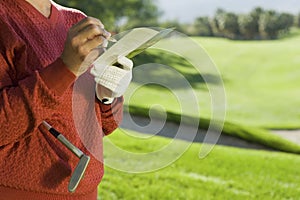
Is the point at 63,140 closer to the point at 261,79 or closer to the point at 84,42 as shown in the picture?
the point at 84,42

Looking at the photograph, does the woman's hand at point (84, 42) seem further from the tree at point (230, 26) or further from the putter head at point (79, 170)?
the tree at point (230, 26)

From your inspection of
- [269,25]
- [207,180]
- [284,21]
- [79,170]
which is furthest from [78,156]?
[284,21]

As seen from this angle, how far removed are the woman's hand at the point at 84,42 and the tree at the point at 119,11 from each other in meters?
14.7

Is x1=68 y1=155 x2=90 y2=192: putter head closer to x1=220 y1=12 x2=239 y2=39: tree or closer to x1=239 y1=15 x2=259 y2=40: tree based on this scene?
x1=220 y1=12 x2=239 y2=39: tree

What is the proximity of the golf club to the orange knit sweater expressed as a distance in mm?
20

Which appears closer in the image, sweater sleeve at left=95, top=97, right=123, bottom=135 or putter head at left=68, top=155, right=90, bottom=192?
putter head at left=68, top=155, right=90, bottom=192

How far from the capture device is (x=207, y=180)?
4.09 meters

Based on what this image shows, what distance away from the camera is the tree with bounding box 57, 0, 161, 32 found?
55.2 feet

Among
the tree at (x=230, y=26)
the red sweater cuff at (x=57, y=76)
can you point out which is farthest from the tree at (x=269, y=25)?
the red sweater cuff at (x=57, y=76)

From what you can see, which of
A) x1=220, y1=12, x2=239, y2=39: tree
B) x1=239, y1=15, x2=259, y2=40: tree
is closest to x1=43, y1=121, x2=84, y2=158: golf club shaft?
x1=220, y1=12, x2=239, y2=39: tree

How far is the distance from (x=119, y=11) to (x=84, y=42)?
59.9 ft

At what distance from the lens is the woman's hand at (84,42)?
0.81 m

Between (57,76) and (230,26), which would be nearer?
(57,76)

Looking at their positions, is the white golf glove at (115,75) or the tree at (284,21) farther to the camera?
the tree at (284,21)
